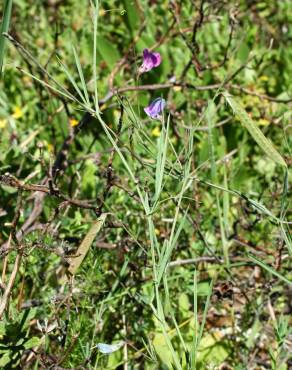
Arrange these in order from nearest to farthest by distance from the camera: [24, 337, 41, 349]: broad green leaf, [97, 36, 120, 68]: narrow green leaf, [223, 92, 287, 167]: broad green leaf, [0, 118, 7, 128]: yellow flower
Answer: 1. [223, 92, 287, 167]: broad green leaf
2. [24, 337, 41, 349]: broad green leaf
3. [0, 118, 7, 128]: yellow flower
4. [97, 36, 120, 68]: narrow green leaf

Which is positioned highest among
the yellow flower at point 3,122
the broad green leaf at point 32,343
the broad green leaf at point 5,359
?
the yellow flower at point 3,122

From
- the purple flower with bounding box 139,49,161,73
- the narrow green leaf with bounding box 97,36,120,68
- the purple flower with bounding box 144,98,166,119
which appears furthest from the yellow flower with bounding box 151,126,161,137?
the purple flower with bounding box 144,98,166,119

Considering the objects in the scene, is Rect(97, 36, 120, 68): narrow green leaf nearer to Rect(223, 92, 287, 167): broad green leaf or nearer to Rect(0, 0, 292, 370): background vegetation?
Rect(0, 0, 292, 370): background vegetation

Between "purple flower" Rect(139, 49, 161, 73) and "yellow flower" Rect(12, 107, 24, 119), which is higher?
"purple flower" Rect(139, 49, 161, 73)

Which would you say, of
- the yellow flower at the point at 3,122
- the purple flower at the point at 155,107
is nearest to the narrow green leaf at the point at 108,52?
the yellow flower at the point at 3,122

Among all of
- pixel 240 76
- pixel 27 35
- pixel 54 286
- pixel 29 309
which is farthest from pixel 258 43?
pixel 29 309

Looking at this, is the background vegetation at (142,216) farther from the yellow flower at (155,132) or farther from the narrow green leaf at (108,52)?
the yellow flower at (155,132)

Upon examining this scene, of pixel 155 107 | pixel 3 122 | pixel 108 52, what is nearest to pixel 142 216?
pixel 155 107

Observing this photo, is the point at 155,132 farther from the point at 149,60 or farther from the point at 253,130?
the point at 253,130

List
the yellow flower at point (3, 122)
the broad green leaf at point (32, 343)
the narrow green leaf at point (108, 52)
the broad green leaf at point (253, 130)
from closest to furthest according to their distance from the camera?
the broad green leaf at point (253, 130) < the broad green leaf at point (32, 343) < the yellow flower at point (3, 122) < the narrow green leaf at point (108, 52)
